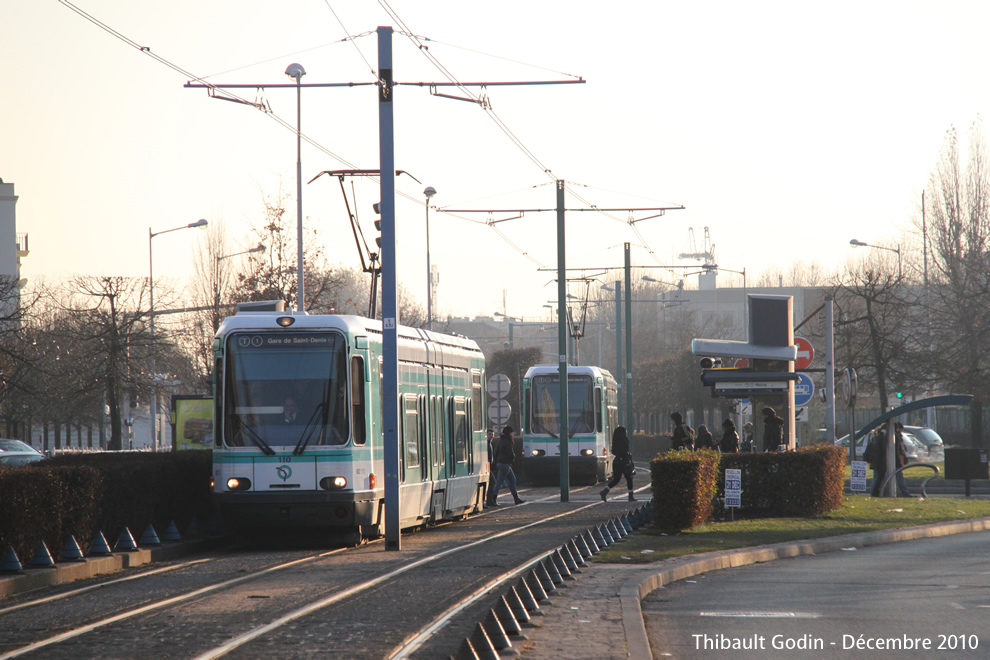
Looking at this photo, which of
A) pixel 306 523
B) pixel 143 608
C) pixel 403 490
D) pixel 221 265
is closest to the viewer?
pixel 143 608

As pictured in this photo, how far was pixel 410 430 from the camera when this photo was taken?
18250 mm

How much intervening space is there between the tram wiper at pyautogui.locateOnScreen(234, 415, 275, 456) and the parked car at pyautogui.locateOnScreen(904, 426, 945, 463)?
38467 millimetres

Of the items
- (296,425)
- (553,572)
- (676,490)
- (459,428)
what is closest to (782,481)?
(676,490)

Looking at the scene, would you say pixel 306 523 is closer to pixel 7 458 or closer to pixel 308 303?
pixel 308 303

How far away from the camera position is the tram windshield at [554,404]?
113 ft

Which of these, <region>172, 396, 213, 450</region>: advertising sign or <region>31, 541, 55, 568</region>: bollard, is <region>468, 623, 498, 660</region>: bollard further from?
<region>172, 396, 213, 450</region>: advertising sign

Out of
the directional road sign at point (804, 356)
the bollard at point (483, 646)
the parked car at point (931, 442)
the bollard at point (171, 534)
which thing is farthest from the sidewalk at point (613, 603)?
the parked car at point (931, 442)

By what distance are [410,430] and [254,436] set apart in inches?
117

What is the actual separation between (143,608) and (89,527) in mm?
4204

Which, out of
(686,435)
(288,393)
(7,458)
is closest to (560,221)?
(686,435)

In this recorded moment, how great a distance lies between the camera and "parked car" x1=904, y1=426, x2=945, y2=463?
50.0m

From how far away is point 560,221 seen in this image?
2819 centimetres

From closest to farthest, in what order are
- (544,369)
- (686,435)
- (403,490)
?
(403,490) → (686,435) → (544,369)

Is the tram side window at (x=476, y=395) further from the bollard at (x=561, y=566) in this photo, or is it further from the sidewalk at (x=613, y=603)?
the bollard at (x=561, y=566)
